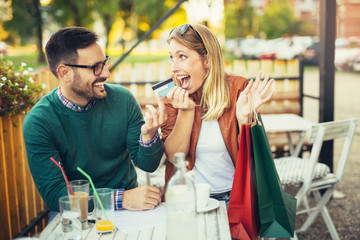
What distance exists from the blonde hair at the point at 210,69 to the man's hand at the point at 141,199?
0.71 meters

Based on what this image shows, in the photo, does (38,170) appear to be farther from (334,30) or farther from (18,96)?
(334,30)

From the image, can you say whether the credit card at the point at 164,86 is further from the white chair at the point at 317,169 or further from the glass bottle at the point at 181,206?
the white chair at the point at 317,169

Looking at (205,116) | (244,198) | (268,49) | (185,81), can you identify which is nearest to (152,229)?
(244,198)

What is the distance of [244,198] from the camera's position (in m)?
2.25

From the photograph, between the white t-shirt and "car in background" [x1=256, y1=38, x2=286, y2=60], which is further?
"car in background" [x1=256, y1=38, x2=286, y2=60]

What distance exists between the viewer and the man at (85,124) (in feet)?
8.21

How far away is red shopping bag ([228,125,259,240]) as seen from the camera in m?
2.23

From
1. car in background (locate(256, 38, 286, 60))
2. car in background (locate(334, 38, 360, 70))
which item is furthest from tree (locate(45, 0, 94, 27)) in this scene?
car in background (locate(334, 38, 360, 70))

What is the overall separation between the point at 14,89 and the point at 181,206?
6.64 feet

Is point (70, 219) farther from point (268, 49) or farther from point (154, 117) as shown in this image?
point (268, 49)

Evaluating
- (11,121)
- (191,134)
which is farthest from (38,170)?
(11,121)

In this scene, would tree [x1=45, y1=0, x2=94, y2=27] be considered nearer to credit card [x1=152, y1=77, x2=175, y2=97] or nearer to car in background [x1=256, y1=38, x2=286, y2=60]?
car in background [x1=256, y1=38, x2=286, y2=60]

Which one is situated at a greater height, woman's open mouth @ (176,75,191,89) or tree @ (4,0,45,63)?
tree @ (4,0,45,63)

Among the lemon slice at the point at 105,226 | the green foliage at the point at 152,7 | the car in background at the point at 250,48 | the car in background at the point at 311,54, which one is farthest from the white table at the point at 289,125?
the green foliage at the point at 152,7
